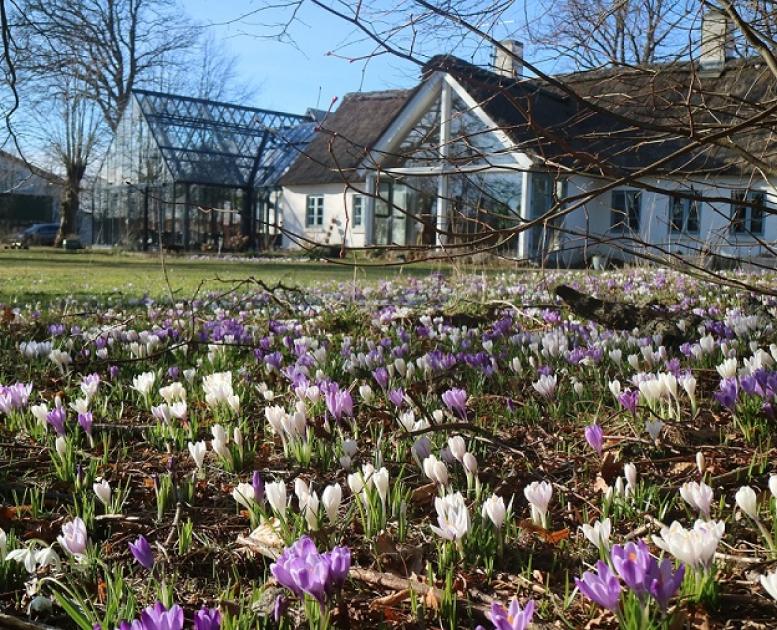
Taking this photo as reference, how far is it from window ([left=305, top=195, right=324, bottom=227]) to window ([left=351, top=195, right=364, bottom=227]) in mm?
1827

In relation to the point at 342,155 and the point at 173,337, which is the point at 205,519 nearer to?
the point at 173,337

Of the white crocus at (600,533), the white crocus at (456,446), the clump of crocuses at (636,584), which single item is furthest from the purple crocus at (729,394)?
the clump of crocuses at (636,584)

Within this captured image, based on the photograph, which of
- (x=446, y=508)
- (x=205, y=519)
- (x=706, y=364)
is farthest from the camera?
(x=706, y=364)

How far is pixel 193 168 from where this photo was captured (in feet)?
104

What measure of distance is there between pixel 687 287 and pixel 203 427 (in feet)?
19.8

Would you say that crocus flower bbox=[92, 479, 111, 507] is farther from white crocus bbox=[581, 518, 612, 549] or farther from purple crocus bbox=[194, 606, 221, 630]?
white crocus bbox=[581, 518, 612, 549]

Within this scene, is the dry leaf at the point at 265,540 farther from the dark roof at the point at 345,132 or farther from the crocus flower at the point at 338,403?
Result: the dark roof at the point at 345,132

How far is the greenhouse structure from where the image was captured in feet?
102

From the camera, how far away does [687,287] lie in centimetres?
770

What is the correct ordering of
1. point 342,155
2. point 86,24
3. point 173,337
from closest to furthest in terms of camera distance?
point 173,337 < point 86,24 < point 342,155

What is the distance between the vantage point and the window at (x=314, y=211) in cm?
3180

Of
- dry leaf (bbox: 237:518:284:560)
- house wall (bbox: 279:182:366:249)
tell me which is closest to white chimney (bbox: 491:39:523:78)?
dry leaf (bbox: 237:518:284:560)

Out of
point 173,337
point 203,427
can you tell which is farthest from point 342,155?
point 203,427

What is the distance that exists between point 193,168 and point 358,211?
7159 mm
